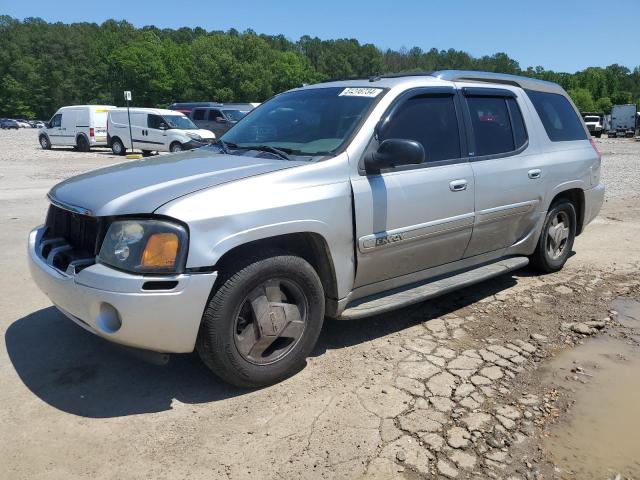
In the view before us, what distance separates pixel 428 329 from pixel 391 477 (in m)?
1.78

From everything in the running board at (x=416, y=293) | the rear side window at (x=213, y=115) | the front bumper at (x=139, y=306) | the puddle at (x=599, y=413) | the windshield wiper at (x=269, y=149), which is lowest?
the puddle at (x=599, y=413)

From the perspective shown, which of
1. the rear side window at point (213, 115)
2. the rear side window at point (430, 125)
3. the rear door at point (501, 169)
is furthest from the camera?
the rear side window at point (213, 115)

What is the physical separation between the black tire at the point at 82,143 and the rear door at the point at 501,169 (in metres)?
22.6

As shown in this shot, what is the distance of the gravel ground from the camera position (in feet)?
8.14

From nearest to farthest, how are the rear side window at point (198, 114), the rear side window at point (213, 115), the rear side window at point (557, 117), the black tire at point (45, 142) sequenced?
the rear side window at point (557, 117), the rear side window at point (213, 115), the rear side window at point (198, 114), the black tire at point (45, 142)

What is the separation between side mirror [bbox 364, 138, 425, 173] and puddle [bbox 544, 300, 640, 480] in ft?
5.38

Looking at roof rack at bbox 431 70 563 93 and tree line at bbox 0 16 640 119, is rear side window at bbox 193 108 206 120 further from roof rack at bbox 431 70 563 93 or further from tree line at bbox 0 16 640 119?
tree line at bbox 0 16 640 119

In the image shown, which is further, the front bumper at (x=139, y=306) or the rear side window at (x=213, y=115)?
the rear side window at (x=213, y=115)

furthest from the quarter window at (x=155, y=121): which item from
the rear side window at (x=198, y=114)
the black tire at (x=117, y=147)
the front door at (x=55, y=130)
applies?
the front door at (x=55, y=130)

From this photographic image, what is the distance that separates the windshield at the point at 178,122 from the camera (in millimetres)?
20242

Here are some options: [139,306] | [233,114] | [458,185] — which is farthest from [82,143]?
[139,306]

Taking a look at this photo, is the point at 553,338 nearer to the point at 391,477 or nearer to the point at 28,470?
the point at 391,477

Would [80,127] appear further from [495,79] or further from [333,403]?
[333,403]

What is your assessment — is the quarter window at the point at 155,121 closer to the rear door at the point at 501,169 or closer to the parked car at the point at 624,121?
the rear door at the point at 501,169
